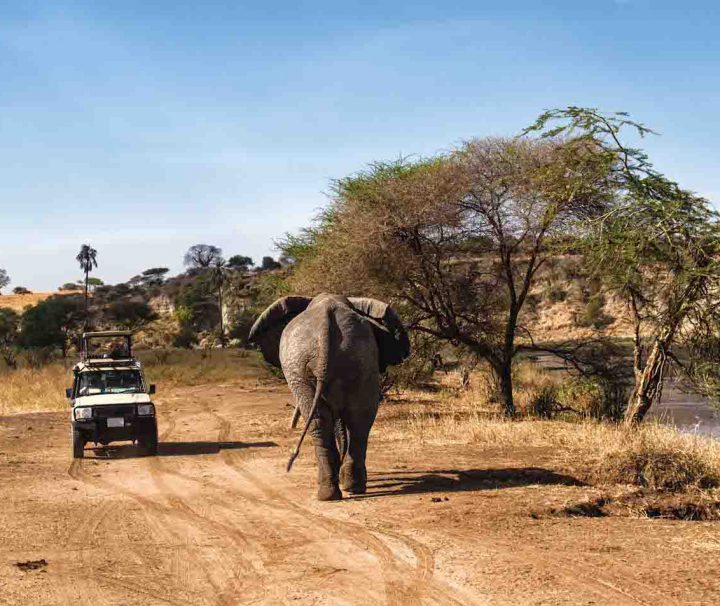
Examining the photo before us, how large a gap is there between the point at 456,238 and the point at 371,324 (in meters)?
8.77

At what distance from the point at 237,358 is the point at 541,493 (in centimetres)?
3178

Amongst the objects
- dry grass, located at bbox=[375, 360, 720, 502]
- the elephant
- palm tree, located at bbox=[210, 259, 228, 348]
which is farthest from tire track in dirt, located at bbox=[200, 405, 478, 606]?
palm tree, located at bbox=[210, 259, 228, 348]

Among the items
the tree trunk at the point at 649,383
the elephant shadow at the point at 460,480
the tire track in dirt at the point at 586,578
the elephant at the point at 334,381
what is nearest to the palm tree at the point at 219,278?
the tree trunk at the point at 649,383

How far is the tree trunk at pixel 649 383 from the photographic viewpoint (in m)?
14.0

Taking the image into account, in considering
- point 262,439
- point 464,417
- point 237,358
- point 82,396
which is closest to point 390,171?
point 464,417

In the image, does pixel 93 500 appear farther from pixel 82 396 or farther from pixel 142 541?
pixel 82 396

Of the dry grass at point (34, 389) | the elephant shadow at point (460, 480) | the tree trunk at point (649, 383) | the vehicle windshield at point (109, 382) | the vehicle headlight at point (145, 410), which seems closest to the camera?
the elephant shadow at point (460, 480)

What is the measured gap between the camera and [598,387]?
64.8 ft

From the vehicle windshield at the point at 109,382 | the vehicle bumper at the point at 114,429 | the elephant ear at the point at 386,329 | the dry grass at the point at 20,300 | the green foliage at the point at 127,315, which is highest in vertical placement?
the dry grass at the point at 20,300

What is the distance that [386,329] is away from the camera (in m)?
10.9

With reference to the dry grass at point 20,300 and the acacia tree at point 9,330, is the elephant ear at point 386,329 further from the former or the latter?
the dry grass at point 20,300

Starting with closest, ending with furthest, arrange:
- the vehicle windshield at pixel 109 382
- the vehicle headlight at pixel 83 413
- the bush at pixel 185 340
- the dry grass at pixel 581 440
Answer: the dry grass at pixel 581 440 → the vehicle headlight at pixel 83 413 → the vehicle windshield at pixel 109 382 → the bush at pixel 185 340

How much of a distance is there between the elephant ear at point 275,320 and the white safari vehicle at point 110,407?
4032 mm

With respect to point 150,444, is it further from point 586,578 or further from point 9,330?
point 9,330
